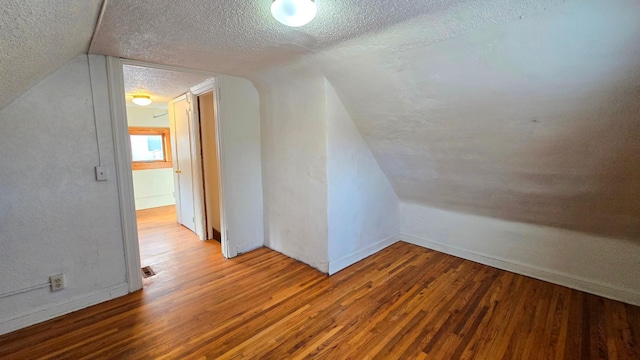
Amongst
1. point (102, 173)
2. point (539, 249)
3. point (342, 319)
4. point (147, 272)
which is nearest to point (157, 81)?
point (102, 173)

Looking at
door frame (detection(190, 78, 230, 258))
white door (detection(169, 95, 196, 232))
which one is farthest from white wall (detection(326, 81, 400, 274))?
white door (detection(169, 95, 196, 232))

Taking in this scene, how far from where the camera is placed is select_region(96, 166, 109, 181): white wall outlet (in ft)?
7.39

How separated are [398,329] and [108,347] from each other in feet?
6.29

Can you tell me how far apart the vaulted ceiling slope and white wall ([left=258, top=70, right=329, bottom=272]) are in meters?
1.51

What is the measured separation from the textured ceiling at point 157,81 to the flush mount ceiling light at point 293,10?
184 cm

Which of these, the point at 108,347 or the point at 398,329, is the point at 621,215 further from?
the point at 108,347

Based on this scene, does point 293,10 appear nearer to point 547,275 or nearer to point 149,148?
point 547,275

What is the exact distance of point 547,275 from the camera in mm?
2604

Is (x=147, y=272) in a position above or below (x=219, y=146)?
below

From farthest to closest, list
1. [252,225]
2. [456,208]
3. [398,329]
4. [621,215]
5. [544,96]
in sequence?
[252,225], [456,208], [621,215], [398,329], [544,96]

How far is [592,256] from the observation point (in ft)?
7.88

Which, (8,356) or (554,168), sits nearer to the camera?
(8,356)

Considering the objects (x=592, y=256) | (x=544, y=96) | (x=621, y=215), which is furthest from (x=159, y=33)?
(x=592, y=256)

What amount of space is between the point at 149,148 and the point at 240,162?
3783 millimetres
